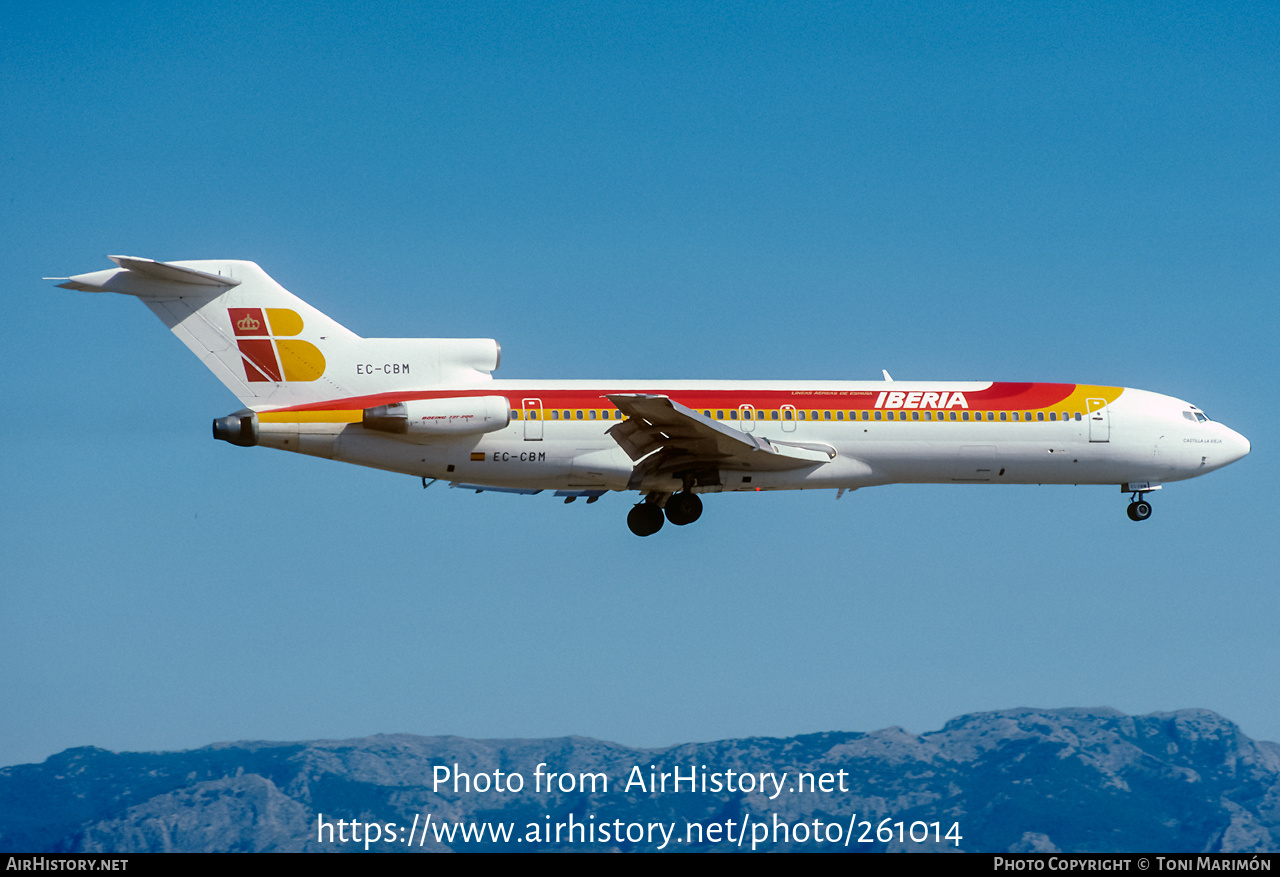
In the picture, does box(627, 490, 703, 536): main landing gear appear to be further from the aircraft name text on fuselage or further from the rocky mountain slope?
the rocky mountain slope

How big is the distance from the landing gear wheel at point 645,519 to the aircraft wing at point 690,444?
54.5 inches

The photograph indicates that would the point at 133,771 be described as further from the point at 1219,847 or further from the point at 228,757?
the point at 1219,847

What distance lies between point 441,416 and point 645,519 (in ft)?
18.8

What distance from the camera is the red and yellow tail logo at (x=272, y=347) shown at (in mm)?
30500

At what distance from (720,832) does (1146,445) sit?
4594 inches

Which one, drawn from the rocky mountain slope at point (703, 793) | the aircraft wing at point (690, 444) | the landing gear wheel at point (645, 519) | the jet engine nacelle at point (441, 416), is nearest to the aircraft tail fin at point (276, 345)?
the jet engine nacelle at point (441, 416)

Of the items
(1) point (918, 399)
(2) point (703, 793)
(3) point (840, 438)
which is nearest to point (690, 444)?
(3) point (840, 438)

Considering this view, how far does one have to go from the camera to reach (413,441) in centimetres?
2981

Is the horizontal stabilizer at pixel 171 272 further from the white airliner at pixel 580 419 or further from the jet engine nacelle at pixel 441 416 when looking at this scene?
the jet engine nacelle at pixel 441 416

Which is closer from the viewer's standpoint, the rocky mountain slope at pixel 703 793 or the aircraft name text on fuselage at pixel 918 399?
the aircraft name text on fuselage at pixel 918 399

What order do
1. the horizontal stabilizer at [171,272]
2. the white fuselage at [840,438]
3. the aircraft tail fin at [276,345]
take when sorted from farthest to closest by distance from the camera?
the aircraft tail fin at [276,345], the white fuselage at [840,438], the horizontal stabilizer at [171,272]

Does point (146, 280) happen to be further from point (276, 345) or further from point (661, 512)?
point (661, 512)

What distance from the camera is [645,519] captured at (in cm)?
3203
